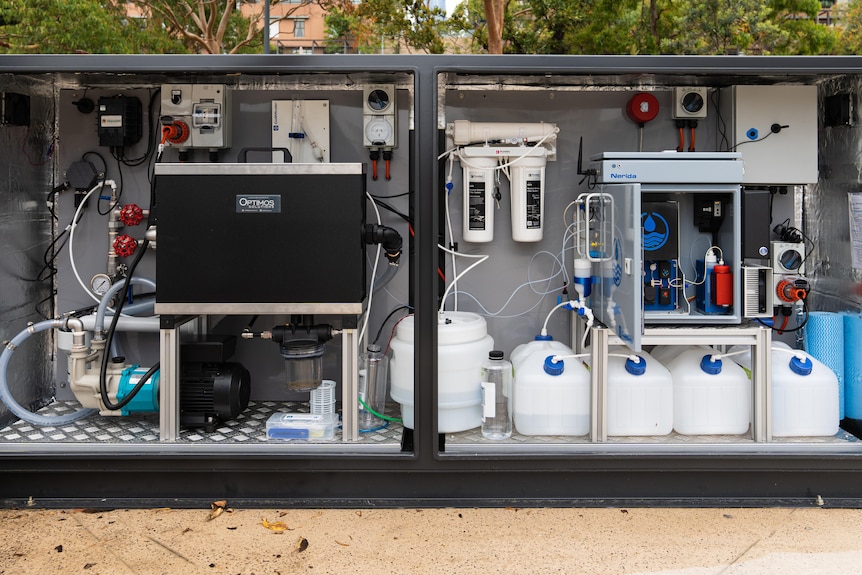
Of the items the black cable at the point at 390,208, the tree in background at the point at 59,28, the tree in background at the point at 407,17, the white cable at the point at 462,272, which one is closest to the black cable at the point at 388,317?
the white cable at the point at 462,272

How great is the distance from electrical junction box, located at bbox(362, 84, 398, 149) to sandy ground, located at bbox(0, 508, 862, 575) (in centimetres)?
167

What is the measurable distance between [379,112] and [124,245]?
1381mm

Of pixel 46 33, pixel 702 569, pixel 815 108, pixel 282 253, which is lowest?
pixel 702 569

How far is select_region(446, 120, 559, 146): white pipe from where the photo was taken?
2.94 metres

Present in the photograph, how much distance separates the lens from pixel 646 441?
2.54m

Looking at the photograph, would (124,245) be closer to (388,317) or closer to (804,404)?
(388,317)

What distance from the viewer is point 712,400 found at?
8.60ft

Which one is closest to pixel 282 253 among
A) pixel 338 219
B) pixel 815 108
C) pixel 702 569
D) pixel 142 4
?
pixel 338 219

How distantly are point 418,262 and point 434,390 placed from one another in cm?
50

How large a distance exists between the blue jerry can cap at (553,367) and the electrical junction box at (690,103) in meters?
1.39

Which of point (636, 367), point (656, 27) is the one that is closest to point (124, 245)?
point (636, 367)

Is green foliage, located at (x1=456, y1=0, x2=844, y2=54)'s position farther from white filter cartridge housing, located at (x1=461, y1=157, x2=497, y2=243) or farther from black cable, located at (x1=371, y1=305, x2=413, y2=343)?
black cable, located at (x1=371, y1=305, x2=413, y2=343)

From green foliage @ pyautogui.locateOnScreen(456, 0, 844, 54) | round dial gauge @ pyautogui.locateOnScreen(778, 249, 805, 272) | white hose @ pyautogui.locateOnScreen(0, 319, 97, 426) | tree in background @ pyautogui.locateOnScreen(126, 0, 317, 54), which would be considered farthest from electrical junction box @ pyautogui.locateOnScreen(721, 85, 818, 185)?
tree in background @ pyautogui.locateOnScreen(126, 0, 317, 54)

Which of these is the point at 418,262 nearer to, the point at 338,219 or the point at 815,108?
the point at 338,219
